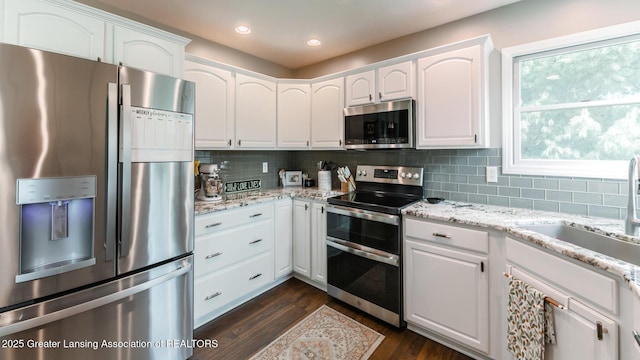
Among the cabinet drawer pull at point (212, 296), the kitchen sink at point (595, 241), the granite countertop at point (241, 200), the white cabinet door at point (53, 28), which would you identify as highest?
the white cabinet door at point (53, 28)

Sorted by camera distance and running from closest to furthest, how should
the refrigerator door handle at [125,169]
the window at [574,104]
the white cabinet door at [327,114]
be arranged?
the refrigerator door handle at [125,169] < the window at [574,104] < the white cabinet door at [327,114]

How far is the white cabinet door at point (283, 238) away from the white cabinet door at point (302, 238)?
44 mm

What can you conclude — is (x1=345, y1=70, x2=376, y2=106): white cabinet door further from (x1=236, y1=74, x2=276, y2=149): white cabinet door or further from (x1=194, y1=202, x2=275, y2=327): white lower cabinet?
(x1=194, y1=202, x2=275, y2=327): white lower cabinet

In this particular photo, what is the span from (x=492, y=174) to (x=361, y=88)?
1.41 meters

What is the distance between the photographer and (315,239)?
8.79ft

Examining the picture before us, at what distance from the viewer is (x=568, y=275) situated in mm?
1201

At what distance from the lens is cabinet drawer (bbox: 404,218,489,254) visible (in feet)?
5.64

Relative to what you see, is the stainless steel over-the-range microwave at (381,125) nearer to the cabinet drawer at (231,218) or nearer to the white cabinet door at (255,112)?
the white cabinet door at (255,112)

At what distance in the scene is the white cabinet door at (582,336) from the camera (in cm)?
103

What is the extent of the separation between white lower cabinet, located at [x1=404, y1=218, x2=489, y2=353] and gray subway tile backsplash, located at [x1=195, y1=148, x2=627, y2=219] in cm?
68

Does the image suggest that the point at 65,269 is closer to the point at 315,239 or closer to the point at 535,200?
the point at 315,239

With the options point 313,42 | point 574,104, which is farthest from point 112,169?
point 574,104

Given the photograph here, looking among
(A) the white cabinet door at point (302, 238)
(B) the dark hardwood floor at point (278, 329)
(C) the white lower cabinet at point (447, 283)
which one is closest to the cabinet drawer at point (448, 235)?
(C) the white lower cabinet at point (447, 283)

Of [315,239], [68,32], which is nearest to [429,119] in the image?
[315,239]
